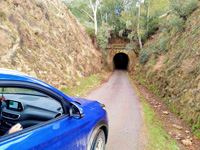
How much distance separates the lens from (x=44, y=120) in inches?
93.4

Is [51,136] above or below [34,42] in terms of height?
below

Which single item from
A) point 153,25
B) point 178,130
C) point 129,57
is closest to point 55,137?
Result: point 178,130

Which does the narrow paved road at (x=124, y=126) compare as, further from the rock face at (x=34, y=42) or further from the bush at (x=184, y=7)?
the bush at (x=184, y=7)

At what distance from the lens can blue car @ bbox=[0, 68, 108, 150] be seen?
5.30 ft

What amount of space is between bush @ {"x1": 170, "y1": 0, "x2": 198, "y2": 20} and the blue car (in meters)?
16.0

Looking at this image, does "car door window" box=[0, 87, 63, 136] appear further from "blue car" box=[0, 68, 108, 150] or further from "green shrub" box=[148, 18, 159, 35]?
"green shrub" box=[148, 18, 159, 35]

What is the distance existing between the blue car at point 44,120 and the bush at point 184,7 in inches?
628

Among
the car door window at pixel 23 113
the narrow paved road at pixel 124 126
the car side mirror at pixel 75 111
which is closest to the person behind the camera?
the car door window at pixel 23 113

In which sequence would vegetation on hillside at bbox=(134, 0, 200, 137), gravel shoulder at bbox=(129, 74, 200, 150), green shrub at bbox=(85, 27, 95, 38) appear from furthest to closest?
green shrub at bbox=(85, 27, 95, 38), vegetation on hillside at bbox=(134, 0, 200, 137), gravel shoulder at bbox=(129, 74, 200, 150)

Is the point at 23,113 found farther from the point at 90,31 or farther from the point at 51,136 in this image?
the point at 90,31

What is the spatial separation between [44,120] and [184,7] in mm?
17119

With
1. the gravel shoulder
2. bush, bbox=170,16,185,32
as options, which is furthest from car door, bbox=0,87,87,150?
bush, bbox=170,16,185,32

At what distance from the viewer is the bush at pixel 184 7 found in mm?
13956

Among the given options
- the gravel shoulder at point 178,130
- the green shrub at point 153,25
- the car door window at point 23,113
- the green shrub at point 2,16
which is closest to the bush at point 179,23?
the gravel shoulder at point 178,130
